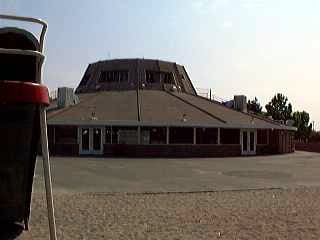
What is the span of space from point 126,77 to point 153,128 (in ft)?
43.0

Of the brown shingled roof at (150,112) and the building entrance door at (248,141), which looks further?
the building entrance door at (248,141)

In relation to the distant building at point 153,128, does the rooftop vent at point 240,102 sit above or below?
above

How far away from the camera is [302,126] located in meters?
69.4

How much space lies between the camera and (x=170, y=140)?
116ft

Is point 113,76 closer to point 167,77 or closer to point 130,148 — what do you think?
point 167,77

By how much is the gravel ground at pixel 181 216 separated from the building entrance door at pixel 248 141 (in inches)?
937

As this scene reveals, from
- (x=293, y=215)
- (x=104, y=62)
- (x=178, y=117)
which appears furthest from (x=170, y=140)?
(x=293, y=215)

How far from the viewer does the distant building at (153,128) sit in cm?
3494

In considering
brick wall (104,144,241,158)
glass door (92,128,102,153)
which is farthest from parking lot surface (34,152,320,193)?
glass door (92,128,102,153)

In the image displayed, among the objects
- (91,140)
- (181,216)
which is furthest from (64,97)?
(181,216)

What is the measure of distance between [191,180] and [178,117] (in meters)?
18.9

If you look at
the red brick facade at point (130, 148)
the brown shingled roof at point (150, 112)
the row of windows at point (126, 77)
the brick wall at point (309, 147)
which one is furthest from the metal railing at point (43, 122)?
the brick wall at point (309, 147)

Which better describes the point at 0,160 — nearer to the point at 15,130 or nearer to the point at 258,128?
the point at 15,130

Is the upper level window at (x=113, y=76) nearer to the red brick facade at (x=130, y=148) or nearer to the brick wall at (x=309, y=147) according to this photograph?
the red brick facade at (x=130, y=148)
